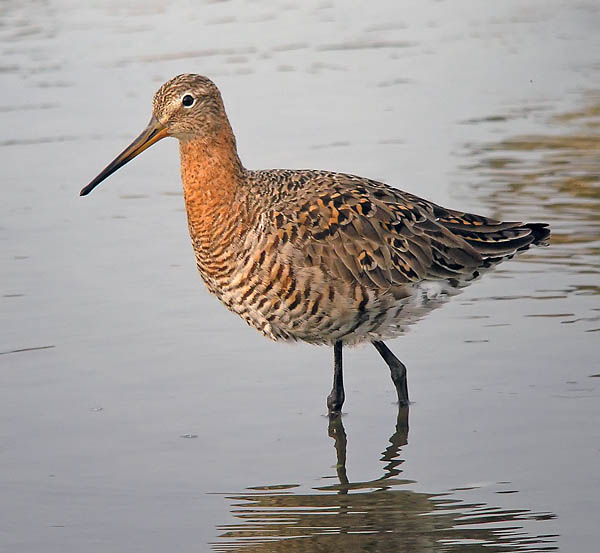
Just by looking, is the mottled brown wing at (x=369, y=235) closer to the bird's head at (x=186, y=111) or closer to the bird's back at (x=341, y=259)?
the bird's back at (x=341, y=259)

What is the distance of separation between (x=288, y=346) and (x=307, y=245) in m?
1.41

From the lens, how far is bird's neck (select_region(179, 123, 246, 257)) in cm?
754

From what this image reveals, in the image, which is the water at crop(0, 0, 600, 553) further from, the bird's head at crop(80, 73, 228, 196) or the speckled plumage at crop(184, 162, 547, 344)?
the bird's head at crop(80, 73, 228, 196)

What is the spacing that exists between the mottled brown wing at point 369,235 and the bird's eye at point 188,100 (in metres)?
0.81

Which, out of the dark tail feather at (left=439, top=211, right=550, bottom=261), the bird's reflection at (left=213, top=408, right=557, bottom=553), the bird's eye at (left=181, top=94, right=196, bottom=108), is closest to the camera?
the bird's reflection at (left=213, top=408, right=557, bottom=553)

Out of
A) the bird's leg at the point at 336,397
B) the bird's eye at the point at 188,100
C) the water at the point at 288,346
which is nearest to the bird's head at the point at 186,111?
the bird's eye at the point at 188,100

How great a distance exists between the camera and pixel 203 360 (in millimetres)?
8336

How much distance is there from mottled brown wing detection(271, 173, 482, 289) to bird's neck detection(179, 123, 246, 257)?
28 cm

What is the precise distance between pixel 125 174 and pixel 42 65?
3.34 meters

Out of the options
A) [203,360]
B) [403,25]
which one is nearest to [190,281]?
[203,360]

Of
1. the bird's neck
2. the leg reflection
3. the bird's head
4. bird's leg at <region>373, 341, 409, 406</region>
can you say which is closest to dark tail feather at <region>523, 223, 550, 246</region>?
bird's leg at <region>373, 341, 409, 406</region>

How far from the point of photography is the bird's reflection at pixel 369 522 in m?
6.07

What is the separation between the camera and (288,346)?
871 cm

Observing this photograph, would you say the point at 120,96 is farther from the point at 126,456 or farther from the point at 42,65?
the point at 126,456
